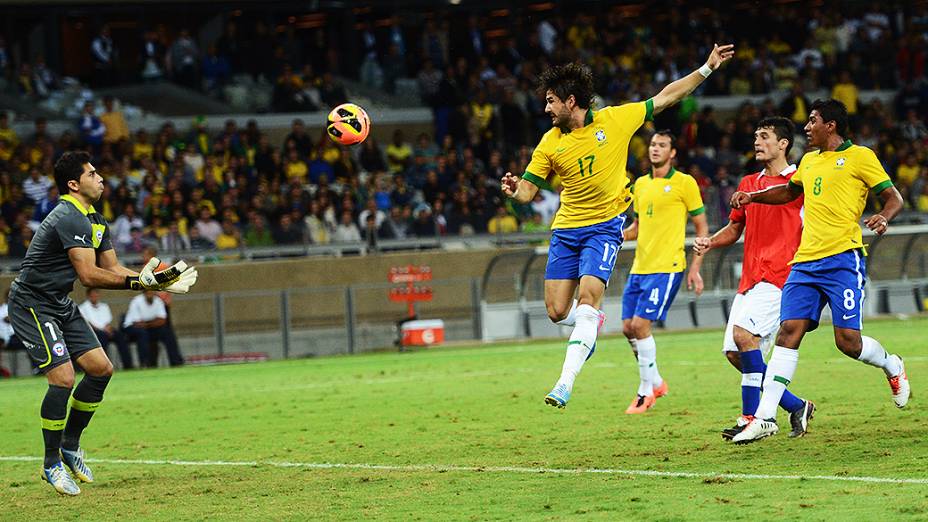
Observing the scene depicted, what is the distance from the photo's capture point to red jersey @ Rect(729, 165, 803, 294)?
11.2m

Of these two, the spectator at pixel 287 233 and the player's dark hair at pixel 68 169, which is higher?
the player's dark hair at pixel 68 169

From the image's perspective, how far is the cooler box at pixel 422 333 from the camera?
1021 inches

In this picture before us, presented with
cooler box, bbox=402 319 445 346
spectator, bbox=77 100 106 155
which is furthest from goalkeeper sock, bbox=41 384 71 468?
spectator, bbox=77 100 106 155

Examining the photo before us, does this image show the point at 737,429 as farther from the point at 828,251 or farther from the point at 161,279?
the point at 161,279

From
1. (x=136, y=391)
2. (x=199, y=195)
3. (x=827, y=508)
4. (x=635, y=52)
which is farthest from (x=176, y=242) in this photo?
(x=827, y=508)

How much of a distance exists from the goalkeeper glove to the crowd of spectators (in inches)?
572

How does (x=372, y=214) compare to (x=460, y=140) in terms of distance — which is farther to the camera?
(x=460, y=140)

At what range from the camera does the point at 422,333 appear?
25938 millimetres

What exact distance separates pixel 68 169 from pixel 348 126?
361cm

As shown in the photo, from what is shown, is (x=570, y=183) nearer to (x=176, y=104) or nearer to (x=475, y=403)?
(x=475, y=403)

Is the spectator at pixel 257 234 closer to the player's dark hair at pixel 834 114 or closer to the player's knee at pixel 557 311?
the player's knee at pixel 557 311

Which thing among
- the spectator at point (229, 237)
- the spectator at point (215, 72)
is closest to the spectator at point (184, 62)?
the spectator at point (215, 72)

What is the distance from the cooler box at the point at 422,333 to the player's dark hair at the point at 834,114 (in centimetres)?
1628

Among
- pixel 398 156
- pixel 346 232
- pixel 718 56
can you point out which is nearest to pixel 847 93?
pixel 398 156
